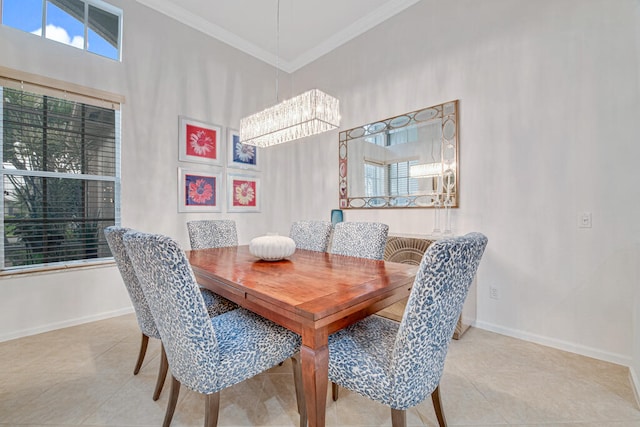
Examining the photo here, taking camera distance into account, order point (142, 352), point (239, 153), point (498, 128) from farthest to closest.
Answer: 1. point (239, 153)
2. point (498, 128)
3. point (142, 352)

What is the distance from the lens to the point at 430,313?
0.92 m

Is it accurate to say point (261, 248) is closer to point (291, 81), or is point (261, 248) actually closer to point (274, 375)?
point (274, 375)

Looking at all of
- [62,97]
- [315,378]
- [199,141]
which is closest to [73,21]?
[62,97]

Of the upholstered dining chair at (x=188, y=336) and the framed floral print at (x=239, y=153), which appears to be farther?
the framed floral print at (x=239, y=153)

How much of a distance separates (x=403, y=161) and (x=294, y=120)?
1.44 meters

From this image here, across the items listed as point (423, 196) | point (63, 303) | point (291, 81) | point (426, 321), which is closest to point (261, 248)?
point (426, 321)

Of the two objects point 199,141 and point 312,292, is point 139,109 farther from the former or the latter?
point 312,292

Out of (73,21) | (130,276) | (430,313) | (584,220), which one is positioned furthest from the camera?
(73,21)

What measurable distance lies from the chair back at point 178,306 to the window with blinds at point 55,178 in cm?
215

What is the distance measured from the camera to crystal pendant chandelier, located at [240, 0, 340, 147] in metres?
1.94

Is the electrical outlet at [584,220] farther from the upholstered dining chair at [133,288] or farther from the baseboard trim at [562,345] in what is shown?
the upholstered dining chair at [133,288]

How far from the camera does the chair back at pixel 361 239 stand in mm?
2055

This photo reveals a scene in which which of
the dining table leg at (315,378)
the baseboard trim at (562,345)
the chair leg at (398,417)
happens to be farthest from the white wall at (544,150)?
the dining table leg at (315,378)

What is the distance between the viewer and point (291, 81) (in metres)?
4.39
